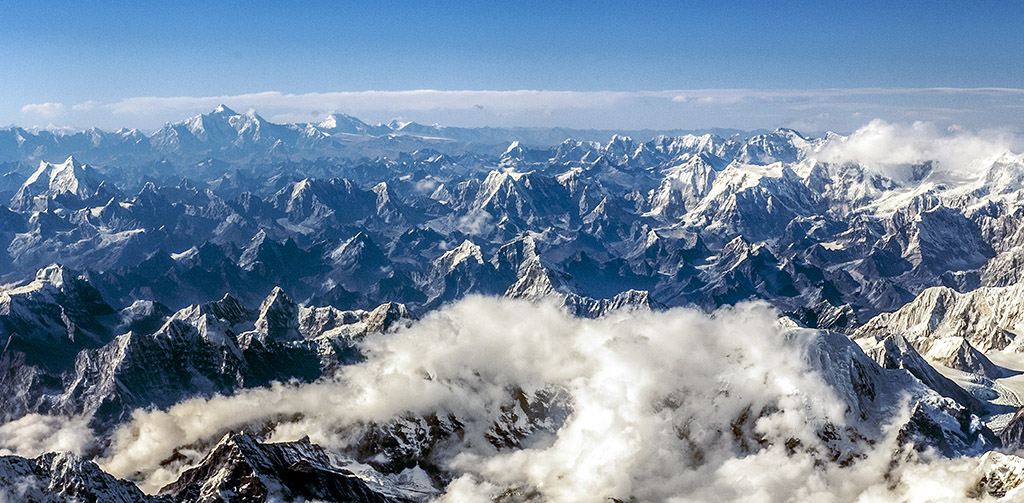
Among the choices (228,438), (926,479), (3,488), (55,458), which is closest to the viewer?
(3,488)

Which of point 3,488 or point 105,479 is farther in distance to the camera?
point 105,479

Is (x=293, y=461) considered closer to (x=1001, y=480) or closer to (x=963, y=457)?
(x=1001, y=480)

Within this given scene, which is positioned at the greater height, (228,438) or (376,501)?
(228,438)

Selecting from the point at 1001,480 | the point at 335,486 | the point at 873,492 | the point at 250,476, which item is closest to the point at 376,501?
the point at 335,486

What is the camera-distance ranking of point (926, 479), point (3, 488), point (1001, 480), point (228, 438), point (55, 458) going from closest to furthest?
1. point (3, 488)
2. point (55, 458)
3. point (1001, 480)
4. point (228, 438)
5. point (926, 479)

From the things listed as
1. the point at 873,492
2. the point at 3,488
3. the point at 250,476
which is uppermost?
the point at 3,488

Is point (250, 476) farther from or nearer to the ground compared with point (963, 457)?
farther from the ground

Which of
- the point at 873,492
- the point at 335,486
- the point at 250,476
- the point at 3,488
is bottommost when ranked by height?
the point at 873,492

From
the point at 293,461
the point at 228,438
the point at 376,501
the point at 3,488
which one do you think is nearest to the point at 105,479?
the point at 3,488

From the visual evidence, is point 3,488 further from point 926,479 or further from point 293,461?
point 926,479
